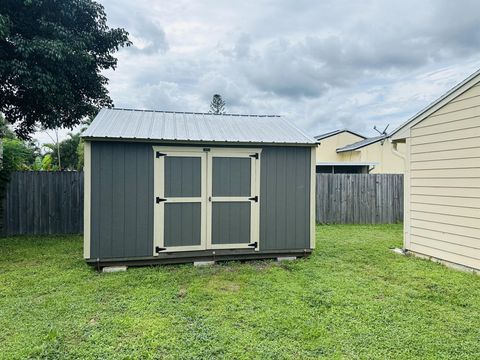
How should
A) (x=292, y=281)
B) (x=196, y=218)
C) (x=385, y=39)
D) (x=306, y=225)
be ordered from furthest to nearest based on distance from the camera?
(x=385, y=39), (x=306, y=225), (x=196, y=218), (x=292, y=281)

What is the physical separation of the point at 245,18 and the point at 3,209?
25.2 feet

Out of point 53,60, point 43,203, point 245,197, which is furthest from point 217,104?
point 245,197

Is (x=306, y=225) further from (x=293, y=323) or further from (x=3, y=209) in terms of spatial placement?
(x=3, y=209)

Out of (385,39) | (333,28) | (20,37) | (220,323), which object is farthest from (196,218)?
(385,39)

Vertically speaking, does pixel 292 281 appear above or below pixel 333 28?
below

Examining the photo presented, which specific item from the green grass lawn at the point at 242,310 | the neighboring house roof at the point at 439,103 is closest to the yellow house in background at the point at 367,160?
the neighboring house roof at the point at 439,103

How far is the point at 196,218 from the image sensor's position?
4.82 metres

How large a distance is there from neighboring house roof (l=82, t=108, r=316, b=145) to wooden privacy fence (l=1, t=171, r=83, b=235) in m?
2.87

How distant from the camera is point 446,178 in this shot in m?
4.82

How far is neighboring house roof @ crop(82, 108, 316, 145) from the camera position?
15.0ft

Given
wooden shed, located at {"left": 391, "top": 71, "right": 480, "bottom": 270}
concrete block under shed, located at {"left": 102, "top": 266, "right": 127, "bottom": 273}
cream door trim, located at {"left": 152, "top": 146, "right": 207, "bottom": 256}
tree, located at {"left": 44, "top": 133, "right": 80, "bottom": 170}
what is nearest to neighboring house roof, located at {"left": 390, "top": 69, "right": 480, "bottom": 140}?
wooden shed, located at {"left": 391, "top": 71, "right": 480, "bottom": 270}

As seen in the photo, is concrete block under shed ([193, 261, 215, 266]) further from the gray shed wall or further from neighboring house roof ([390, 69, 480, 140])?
neighboring house roof ([390, 69, 480, 140])

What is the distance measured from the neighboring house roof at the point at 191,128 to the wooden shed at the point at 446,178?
1.99m

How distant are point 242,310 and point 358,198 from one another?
6.89 metres
